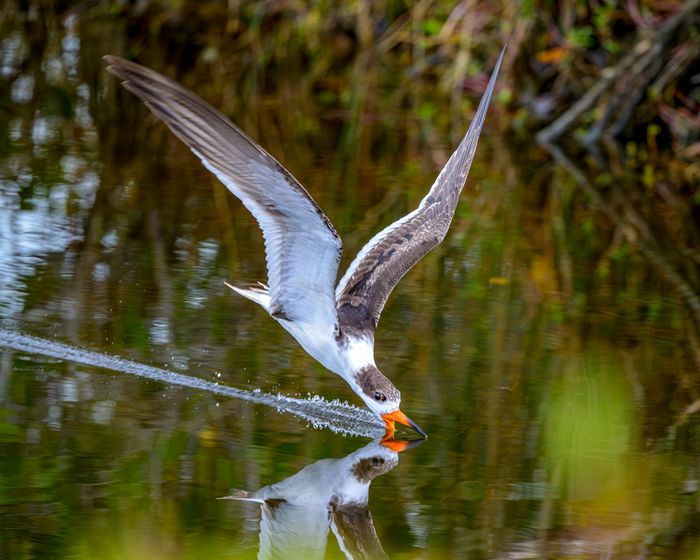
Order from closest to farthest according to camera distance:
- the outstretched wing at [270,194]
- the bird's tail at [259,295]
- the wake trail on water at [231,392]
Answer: the outstretched wing at [270,194], the wake trail on water at [231,392], the bird's tail at [259,295]

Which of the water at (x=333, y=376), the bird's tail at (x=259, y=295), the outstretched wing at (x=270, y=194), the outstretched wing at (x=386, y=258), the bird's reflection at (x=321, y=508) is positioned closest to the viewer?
the bird's reflection at (x=321, y=508)

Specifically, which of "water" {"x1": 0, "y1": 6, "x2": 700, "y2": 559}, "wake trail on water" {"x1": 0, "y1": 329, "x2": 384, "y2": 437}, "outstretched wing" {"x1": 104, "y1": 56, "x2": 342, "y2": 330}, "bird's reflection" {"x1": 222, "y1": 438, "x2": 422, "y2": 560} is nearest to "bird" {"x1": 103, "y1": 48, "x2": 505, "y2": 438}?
"outstretched wing" {"x1": 104, "y1": 56, "x2": 342, "y2": 330}

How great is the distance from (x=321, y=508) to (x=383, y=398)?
32.1 inches

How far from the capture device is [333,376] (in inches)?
251

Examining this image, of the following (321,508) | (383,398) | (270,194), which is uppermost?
(270,194)

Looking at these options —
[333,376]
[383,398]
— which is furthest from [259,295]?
[383,398]

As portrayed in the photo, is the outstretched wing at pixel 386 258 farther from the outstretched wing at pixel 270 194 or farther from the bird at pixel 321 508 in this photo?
the bird at pixel 321 508

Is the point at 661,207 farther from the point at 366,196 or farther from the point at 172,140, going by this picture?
the point at 172,140

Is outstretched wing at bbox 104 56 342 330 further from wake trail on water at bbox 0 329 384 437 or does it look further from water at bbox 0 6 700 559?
water at bbox 0 6 700 559

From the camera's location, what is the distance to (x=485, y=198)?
402 inches

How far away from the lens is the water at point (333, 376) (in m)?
4.73

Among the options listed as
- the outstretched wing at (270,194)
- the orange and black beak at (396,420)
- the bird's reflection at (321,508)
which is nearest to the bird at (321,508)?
the bird's reflection at (321,508)

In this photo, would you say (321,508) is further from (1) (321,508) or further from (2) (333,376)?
(2) (333,376)

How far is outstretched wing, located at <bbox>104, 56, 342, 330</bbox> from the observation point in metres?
4.89
